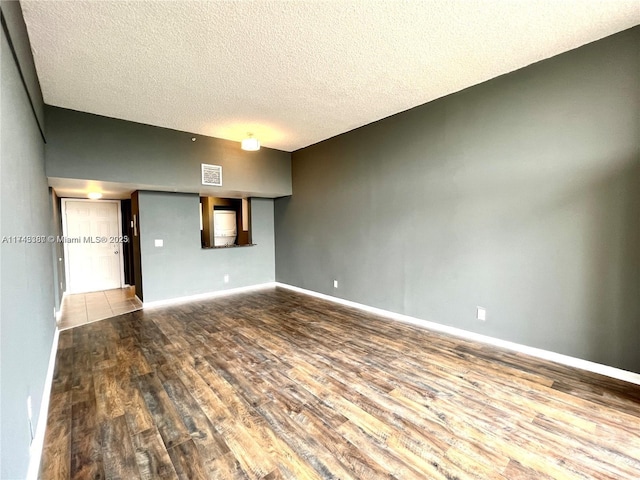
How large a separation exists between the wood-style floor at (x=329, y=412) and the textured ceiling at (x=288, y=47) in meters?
2.77

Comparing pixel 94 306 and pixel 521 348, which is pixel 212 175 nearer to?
pixel 94 306

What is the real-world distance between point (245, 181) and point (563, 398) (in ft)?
16.1

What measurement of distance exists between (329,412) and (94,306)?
4.78 meters

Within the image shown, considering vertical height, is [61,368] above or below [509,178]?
below

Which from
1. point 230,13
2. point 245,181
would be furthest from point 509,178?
point 245,181

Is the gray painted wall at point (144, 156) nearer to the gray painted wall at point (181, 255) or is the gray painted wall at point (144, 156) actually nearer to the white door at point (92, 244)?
the gray painted wall at point (181, 255)

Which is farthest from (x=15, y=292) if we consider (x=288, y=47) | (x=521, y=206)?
(x=521, y=206)

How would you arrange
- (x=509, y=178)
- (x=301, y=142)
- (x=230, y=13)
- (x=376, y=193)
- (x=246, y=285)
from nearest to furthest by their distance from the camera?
1. (x=230, y=13)
2. (x=509, y=178)
3. (x=376, y=193)
4. (x=301, y=142)
5. (x=246, y=285)

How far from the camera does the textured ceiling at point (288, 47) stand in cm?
202

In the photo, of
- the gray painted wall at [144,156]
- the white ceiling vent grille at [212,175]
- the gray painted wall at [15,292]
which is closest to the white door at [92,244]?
the gray painted wall at [144,156]

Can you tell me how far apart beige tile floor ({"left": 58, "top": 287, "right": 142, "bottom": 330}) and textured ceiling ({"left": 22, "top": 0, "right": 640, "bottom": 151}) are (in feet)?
9.38

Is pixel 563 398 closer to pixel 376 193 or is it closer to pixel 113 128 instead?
pixel 376 193

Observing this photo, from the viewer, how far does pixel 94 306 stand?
4.88 m

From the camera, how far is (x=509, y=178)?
9.74 feet
